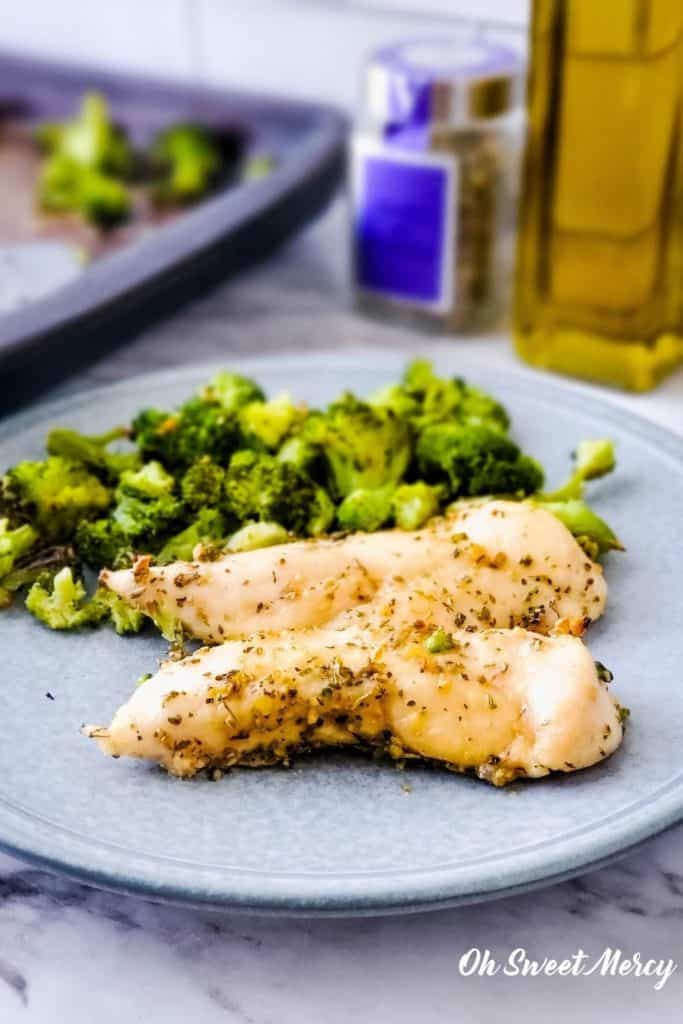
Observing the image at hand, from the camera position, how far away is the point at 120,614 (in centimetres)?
102

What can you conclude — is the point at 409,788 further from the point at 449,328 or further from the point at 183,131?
the point at 183,131

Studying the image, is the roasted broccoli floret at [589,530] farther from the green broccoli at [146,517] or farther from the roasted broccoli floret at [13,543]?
the roasted broccoli floret at [13,543]

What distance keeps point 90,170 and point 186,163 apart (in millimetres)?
175

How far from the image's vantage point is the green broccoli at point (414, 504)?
1.13m

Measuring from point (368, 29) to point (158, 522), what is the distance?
4.54 feet

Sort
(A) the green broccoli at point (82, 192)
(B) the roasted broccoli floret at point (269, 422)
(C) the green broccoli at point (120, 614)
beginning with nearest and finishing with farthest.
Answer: (C) the green broccoli at point (120, 614)
(B) the roasted broccoli floret at point (269, 422)
(A) the green broccoli at point (82, 192)

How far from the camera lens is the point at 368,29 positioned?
85.6 inches

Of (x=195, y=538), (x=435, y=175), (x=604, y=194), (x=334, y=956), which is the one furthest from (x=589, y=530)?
(x=435, y=175)

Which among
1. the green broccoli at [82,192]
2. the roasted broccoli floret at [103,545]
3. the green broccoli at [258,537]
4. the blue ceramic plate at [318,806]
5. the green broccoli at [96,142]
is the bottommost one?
the blue ceramic plate at [318,806]

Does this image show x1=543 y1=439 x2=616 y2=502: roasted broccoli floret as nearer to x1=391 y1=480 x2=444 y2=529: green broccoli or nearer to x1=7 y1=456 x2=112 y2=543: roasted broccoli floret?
x1=391 y1=480 x2=444 y2=529: green broccoli

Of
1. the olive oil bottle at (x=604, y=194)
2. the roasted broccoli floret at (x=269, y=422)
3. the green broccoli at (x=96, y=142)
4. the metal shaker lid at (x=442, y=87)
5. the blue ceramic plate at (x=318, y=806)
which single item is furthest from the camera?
the green broccoli at (x=96, y=142)

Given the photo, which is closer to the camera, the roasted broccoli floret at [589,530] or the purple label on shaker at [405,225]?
the roasted broccoli floret at [589,530]

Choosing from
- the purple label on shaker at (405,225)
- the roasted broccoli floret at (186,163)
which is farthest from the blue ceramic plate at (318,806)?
the roasted broccoli floret at (186,163)

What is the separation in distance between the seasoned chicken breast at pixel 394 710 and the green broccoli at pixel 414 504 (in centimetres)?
25
